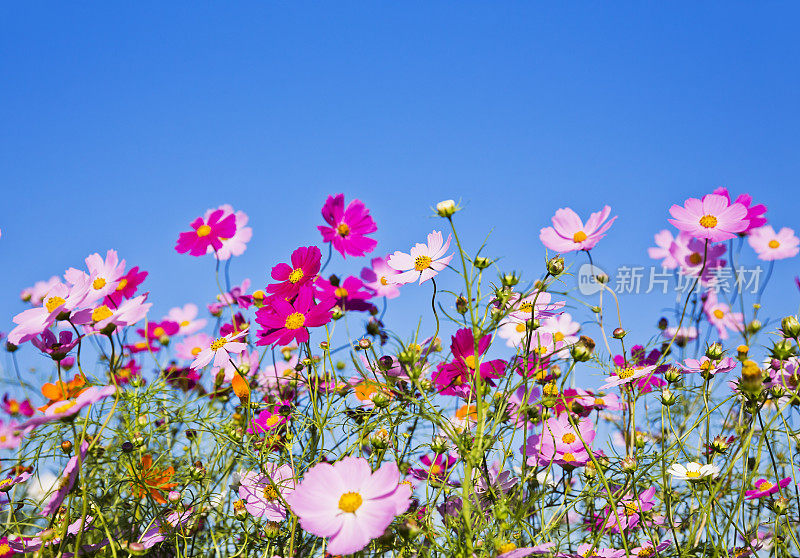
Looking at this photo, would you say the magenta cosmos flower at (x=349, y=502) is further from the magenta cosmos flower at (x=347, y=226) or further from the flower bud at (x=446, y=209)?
the magenta cosmos flower at (x=347, y=226)

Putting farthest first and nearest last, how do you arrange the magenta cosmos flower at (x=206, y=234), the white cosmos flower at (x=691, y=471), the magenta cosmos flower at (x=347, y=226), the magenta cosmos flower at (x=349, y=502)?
1. the magenta cosmos flower at (x=206, y=234)
2. the magenta cosmos flower at (x=347, y=226)
3. the white cosmos flower at (x=691, y=471)
4. the magenta cosmos flower at (x=349, y=502)

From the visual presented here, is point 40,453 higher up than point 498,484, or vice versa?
point 40,453

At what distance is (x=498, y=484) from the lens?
766mm

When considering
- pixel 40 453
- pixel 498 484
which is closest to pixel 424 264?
pixel 498 484

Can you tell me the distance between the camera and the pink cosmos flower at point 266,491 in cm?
74

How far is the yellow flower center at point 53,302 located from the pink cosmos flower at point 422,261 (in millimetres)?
406

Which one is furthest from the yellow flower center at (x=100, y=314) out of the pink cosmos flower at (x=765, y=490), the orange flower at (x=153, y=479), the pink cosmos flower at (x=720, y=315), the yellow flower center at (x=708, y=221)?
the pink cosmos flower at (x=720, y=315)

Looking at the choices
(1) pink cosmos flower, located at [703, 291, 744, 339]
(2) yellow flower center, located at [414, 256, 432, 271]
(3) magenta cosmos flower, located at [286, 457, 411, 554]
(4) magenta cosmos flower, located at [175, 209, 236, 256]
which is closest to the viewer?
(3) magenta cosmos flower, located at [286, 457, 411, 554]

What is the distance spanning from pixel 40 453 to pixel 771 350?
102cm

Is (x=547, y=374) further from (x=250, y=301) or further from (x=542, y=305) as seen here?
(x=250, y=301)

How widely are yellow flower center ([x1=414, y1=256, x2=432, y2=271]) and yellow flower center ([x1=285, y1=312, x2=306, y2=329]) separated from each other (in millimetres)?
162

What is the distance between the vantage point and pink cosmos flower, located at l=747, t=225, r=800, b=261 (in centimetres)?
143

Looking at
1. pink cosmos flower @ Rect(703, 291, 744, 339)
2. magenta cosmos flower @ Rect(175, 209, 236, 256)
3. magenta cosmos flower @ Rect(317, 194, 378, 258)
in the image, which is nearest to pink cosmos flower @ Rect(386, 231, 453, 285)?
magenta cosmos flower @ Rect(317, 194, 378, 258)

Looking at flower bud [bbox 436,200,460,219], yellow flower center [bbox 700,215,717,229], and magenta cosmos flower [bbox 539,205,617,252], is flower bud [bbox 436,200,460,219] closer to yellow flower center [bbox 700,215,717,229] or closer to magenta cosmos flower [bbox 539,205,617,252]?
magenta cosmos flower [bbox 539,205,617,252]
